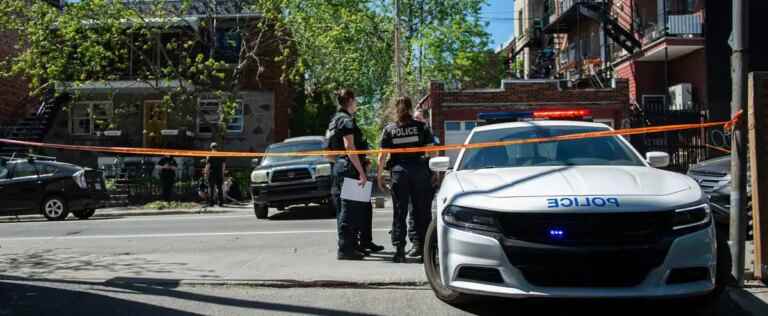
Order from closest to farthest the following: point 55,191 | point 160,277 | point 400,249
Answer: point 160,277
point 400,249
point 55,191

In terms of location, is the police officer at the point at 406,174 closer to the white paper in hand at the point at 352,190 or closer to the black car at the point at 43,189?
the white paper in hand at the point at 352,190

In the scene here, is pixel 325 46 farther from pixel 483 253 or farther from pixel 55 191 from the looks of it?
pixel 483 253

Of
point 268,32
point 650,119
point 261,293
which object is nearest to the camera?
point 261,293

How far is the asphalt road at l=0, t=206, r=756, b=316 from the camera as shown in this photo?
5.05 meters

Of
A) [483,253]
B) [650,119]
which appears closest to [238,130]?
[650,119]

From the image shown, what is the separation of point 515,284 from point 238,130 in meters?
25.5

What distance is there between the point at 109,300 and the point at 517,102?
21.0m

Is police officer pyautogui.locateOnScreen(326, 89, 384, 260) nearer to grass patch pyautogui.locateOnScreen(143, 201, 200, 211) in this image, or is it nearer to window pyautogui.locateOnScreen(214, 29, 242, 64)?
grass patch pyautogui.locateOnScreen(143, 201, 200, 211)

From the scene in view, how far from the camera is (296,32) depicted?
2706 cm

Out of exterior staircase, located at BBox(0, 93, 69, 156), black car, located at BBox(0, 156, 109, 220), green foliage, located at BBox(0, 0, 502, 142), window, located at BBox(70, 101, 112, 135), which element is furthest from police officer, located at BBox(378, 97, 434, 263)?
window, located at BBox(70, 101, 112, 135)

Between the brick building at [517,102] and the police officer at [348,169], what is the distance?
58.3 feet

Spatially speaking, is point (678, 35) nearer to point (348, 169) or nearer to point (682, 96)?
point (682, 96)

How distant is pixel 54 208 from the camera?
15.0m

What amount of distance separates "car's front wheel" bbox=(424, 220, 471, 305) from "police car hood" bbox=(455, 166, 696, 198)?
1.68 ft
